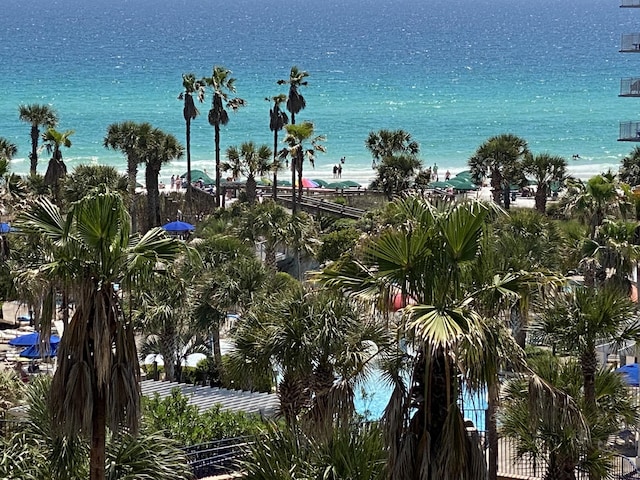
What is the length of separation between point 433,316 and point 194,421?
10.3 metres

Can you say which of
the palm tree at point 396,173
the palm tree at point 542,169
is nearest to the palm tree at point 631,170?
the palm tree at point 542,169

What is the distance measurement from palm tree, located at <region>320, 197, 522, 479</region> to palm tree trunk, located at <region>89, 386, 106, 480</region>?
9.49ft

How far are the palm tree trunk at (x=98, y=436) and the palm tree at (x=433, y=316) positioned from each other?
2.89m

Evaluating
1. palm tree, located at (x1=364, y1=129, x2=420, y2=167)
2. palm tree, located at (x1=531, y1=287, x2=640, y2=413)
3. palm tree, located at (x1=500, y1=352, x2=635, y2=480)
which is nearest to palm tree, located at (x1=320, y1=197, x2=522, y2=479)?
palm tree, located at (x1=500, y1=352, x2=635, y2=480)

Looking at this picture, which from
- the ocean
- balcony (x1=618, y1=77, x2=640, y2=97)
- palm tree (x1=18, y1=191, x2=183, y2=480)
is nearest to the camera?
palm tree (x1=18, y1=191, x2=183, y2=480)

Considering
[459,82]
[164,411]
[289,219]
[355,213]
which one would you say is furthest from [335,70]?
[164,411]

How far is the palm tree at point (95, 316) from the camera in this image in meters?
11.7

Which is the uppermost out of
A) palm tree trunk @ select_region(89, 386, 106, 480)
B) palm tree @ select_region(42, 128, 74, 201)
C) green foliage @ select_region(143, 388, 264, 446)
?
palm tree @ select_region(42, 128, 74, 201)

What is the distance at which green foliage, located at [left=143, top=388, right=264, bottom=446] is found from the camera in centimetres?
1900

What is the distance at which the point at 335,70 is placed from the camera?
19412 centimetres

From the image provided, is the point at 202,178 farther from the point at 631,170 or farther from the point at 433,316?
the point at 433,316

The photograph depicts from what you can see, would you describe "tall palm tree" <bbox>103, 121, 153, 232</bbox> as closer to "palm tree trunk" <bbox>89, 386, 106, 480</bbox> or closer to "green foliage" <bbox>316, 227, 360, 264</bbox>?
"green foliage" <bbox>316, 227, 360, 264</bbox>

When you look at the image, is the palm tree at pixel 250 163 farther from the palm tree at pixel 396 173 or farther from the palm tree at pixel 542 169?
the palm tree at pixel 542 169

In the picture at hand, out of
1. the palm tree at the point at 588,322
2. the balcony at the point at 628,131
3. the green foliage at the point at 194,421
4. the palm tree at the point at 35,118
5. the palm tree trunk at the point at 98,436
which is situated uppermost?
the palm tree at the point at 35,118
